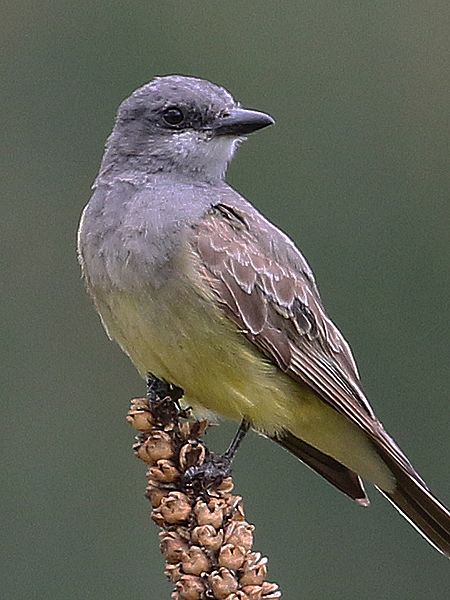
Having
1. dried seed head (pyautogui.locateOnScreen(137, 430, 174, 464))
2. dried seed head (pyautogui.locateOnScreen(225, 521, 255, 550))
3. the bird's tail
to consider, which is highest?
dried seed head (pyautogui.locateOnScreen(137, 430, 174, 464))

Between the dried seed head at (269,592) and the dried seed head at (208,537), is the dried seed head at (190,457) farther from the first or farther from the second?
the dried seed head at (269,592)

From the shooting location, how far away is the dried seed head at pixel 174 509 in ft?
15.5

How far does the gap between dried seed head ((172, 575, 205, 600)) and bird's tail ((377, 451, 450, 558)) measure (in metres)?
1.38

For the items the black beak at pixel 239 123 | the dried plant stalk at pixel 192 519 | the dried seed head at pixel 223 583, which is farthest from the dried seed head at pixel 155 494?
the black beak at pixel 239 123

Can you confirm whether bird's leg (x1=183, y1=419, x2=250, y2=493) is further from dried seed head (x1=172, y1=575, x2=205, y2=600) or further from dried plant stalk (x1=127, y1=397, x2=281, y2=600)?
dried seed head (x1=172, y1=575, x2=205, y2=600)

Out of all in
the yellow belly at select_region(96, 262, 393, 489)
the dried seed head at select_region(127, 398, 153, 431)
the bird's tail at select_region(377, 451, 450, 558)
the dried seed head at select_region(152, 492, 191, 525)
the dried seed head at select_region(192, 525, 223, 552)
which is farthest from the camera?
the bird's tail at select_region(377, 451, 450, 558)

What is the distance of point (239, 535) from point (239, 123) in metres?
1.54

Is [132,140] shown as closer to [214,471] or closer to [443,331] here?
[214,471]

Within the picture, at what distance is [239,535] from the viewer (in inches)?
183

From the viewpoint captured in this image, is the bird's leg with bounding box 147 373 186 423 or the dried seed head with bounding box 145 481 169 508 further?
the bird's leg with bounding box 147 373 186 423

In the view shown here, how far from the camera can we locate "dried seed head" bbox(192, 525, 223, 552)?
4.62 m

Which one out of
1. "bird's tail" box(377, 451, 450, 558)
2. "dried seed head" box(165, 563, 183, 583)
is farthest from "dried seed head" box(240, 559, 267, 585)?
"bird's tail" box(377, 451, 450, 558)

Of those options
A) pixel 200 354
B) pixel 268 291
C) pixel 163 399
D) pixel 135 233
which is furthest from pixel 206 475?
pixel 268 291

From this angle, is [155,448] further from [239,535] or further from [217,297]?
[217,297]
